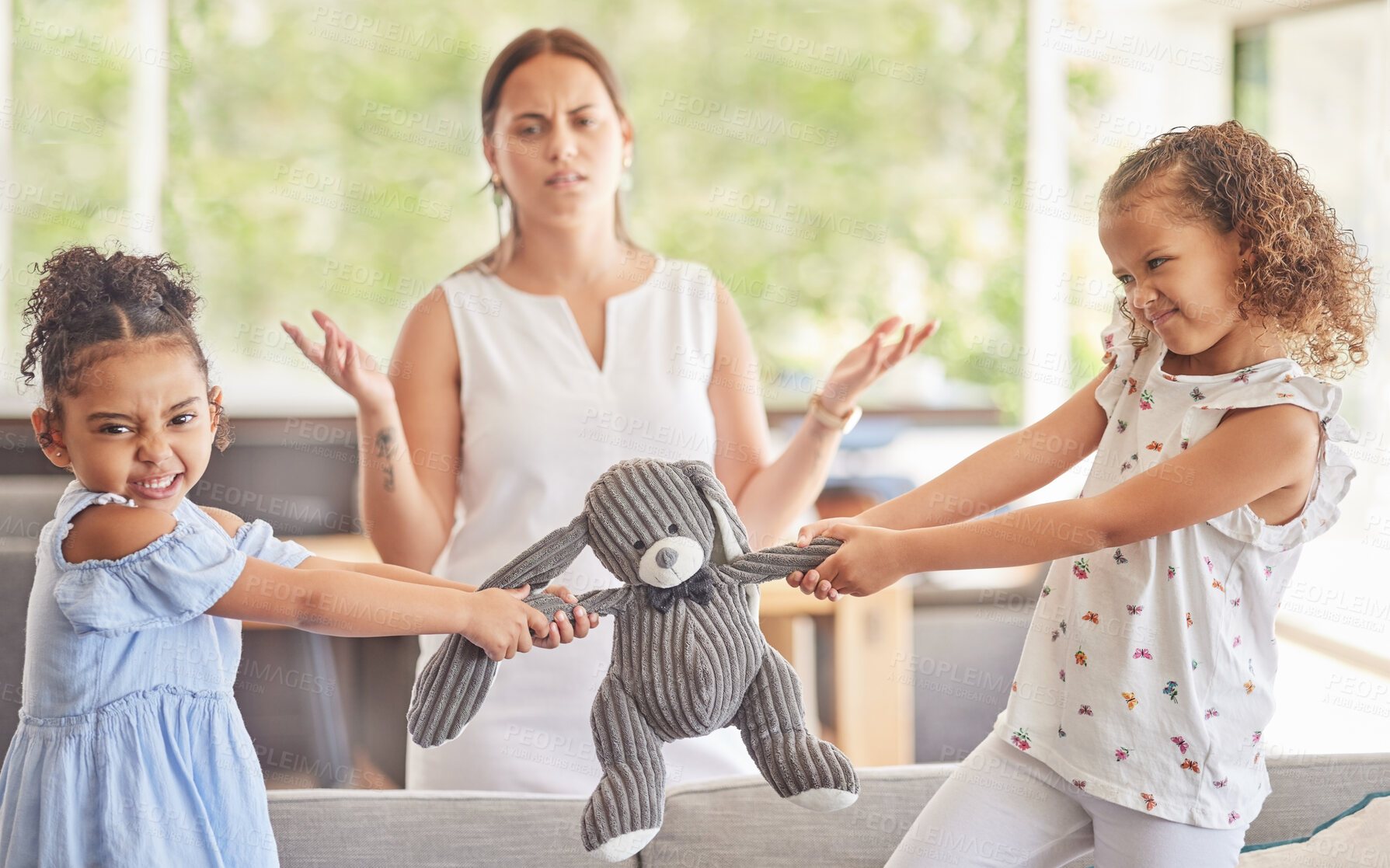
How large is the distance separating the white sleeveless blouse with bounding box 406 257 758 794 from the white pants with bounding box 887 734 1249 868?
475 millimetres

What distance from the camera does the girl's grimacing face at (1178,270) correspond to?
3.26 ft

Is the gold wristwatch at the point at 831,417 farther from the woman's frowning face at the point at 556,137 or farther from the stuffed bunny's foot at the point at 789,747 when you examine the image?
the stuffed bunny's foot at the point at 789,747

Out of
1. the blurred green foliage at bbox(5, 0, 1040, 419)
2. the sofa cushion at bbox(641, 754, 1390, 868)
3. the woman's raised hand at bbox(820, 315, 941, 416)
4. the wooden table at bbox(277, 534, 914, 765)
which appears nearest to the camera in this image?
the sofa cushion at bbox(641, 754, 1390, 868)

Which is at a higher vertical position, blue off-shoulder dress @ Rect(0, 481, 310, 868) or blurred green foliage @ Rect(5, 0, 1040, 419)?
blurred green foliage @ Rect(5, 0, 1040, 419)

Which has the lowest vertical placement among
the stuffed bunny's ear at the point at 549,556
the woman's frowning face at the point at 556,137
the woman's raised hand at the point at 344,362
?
the stuffed bunny's ear at the point at 549,556

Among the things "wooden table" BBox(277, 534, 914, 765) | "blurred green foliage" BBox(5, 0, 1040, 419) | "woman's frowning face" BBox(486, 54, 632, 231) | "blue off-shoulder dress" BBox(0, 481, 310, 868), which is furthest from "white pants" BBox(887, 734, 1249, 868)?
"blurred green foliage" BBox(5, 0, 1040, 419)

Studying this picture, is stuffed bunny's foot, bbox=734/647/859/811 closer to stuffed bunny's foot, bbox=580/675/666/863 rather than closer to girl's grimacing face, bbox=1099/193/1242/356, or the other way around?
stuffed bunny's foot, bbox=580/675/666/863


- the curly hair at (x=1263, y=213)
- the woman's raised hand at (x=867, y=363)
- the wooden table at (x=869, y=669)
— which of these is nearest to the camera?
the curly hair at (x=1263, y=213)

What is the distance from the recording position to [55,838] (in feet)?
2.95

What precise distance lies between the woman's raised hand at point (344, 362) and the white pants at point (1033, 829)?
76cm

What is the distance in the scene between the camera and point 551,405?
5.00 feet

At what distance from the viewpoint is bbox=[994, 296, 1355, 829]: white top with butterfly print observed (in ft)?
3.39

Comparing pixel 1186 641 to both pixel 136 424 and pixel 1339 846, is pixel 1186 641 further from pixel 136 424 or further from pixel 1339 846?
pixel 136 424

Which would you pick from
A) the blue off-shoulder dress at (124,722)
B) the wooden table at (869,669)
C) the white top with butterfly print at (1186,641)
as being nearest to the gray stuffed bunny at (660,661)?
the blue off-shoulder dress at (124,722)
